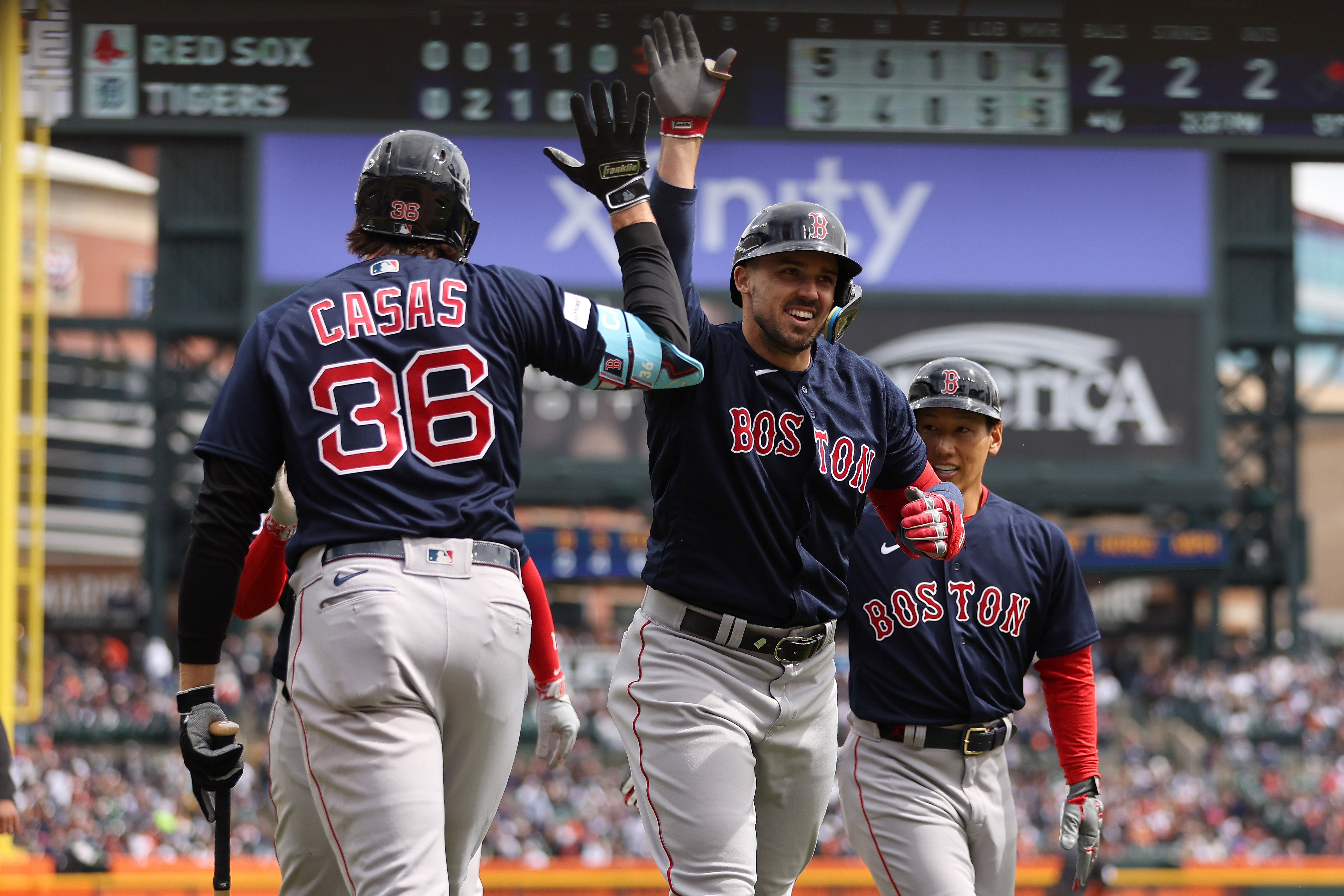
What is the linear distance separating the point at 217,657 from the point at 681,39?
5.69ft

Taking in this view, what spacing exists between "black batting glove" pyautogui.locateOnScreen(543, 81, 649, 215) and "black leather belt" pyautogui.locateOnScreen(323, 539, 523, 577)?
86 centimetres

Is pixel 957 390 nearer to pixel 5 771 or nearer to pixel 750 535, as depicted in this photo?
pixel 750 535

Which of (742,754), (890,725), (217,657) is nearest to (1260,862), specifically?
(890,725)

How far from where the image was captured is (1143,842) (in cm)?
1512

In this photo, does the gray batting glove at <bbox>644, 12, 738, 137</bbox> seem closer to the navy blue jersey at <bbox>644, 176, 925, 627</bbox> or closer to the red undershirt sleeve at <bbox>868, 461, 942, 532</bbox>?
the navy blue jersey at <bbox>644, 176, 925, 627</bbox>

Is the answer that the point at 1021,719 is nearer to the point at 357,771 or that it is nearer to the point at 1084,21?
the point at 1084,21

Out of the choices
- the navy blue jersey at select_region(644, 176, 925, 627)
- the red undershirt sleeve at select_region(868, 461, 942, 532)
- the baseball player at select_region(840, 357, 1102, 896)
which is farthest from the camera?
the baseball player at select_region(840, 357, 1102, 896)

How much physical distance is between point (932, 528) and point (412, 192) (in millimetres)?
1405

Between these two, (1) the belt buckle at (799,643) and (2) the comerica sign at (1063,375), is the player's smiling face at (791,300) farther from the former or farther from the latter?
(2) the comerica sign at (1063,375)

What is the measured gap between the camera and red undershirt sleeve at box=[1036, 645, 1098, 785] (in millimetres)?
3977

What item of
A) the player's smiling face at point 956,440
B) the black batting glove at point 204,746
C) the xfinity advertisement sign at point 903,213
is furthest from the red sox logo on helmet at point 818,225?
the xfinity advertisement sign at point 903,213

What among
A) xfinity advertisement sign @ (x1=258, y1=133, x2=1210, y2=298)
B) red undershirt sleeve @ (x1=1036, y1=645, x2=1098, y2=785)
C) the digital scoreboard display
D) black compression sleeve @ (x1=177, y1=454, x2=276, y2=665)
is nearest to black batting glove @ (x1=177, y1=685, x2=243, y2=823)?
black compression sleeve @ (x1=177, y1=454, x2=276, y2=665)

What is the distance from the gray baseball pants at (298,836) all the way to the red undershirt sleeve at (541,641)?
47 centimetres

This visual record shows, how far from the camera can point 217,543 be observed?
2.61 m
